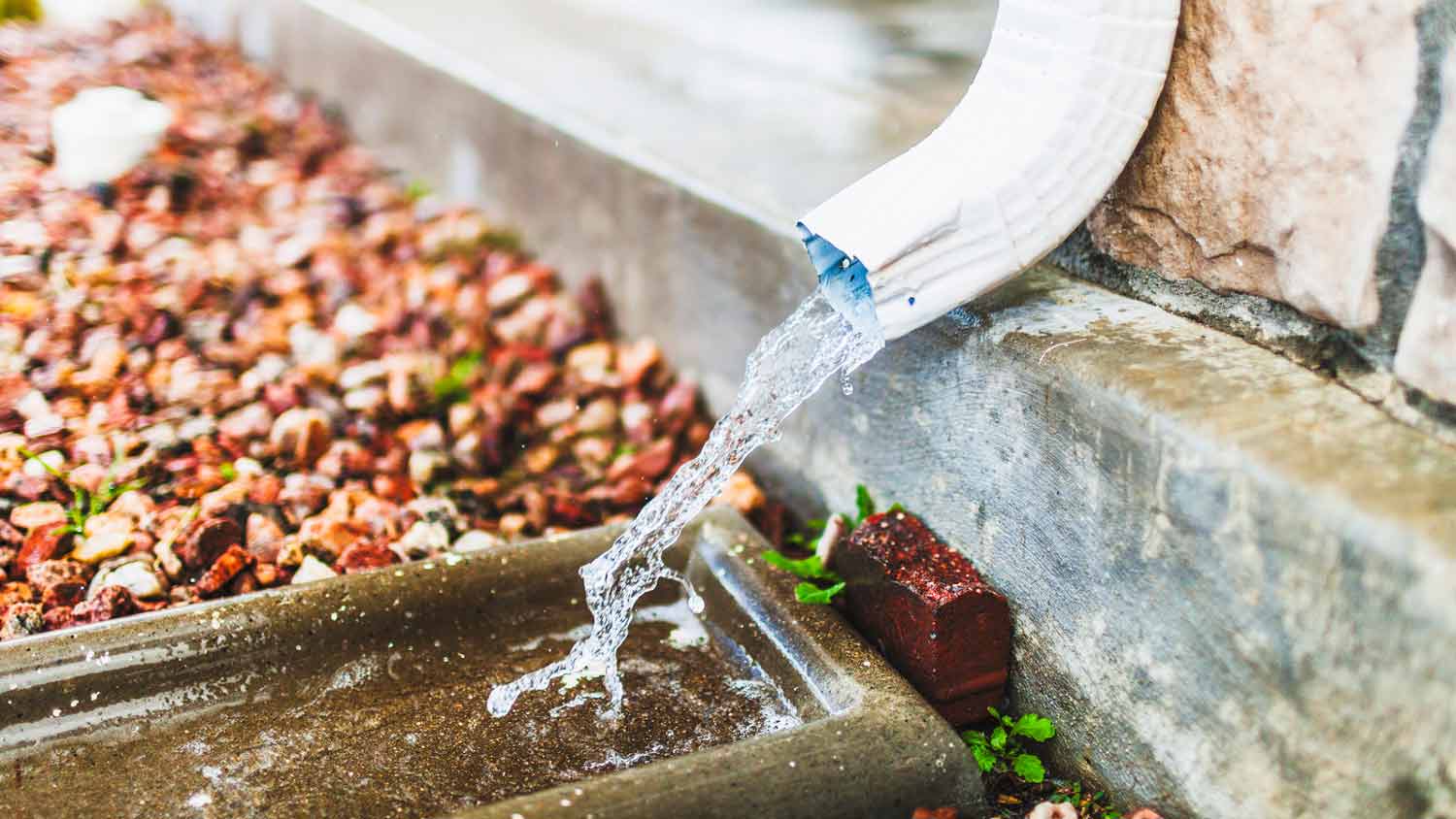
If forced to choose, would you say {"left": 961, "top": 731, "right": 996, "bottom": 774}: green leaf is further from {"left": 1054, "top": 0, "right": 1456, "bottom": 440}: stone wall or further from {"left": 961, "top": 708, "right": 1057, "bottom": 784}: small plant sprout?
{"left": 1054, "top": 0, "right": 1456, "bottom": 440}: stone wall

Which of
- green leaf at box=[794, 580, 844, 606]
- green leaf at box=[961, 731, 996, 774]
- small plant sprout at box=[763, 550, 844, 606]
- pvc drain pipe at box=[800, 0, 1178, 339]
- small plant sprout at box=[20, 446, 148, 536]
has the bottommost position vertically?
small plant sprout at box=[20, 446, 148, 536]

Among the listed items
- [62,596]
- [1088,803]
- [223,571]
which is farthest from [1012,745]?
[62,596]

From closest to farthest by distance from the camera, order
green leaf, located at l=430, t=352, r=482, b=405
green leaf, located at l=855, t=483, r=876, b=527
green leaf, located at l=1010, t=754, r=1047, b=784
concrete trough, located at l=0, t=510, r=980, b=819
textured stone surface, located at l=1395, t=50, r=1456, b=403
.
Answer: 1. textured stone surface, located at l=1395, t=50, r=1456, b=403
2. concrete trough, located at l=0, t=510, r=980, b=819
3. green leaf, located at l=1010, t=754, r=1047, b=784
4. green leaf, located at l=855, t=483, r=876, b=527
5. green leaf, located at l=430, t=352, r=482, b=405

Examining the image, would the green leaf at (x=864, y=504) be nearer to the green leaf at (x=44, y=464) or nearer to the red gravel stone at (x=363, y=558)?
the red gravel stone at (x=363, y=558)

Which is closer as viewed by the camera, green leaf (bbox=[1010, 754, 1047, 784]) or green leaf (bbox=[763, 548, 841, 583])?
green leaf (bbox=[1010, 754, 1047, 784])

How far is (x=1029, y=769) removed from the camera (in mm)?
1717

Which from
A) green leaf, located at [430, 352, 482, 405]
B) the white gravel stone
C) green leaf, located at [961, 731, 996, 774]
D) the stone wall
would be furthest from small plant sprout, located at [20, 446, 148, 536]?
the stone wall

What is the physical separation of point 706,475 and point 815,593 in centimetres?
29

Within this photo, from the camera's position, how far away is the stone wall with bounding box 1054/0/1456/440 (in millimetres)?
1358

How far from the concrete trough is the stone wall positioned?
721 mm

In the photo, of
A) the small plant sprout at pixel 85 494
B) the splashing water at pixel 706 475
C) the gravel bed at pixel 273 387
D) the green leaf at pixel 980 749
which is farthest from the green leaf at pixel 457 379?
the green leaf at pixel 980 749

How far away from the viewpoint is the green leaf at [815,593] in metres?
1.91

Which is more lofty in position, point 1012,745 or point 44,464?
point 1012,745

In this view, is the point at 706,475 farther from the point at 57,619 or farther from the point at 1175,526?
the point at 57,619
